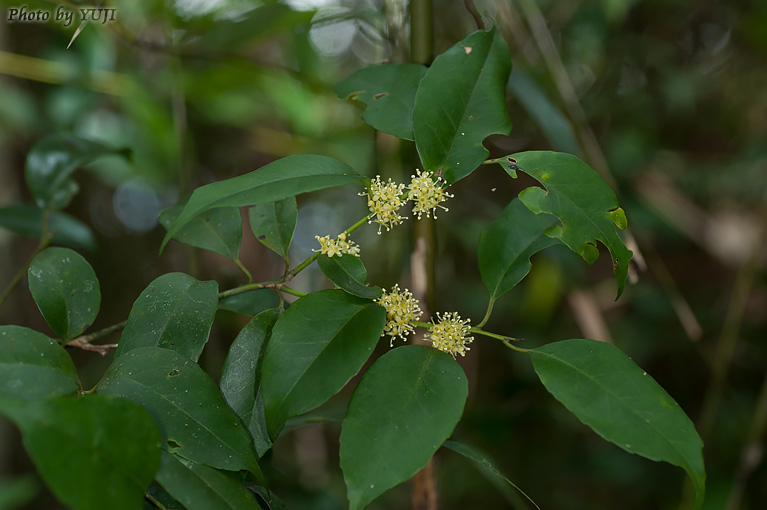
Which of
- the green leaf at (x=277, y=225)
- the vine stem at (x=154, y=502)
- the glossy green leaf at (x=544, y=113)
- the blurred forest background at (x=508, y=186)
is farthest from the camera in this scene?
the blurred forest background at (x=508, y=186)

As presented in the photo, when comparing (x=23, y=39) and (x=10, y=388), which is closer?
(x=10, y=388)

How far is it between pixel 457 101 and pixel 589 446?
1.57 m

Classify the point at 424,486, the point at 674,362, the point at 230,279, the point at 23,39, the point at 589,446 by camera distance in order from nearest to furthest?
the point at 424,486
the point at 230,279
the point at 23,39
the point at 589,446
the point at 674,362

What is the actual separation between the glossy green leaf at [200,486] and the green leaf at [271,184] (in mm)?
145

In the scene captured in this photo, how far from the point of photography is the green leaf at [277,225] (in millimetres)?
500

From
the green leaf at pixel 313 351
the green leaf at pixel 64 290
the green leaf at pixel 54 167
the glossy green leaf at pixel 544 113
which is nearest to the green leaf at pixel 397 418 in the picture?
the green leaf at pixel 313 351

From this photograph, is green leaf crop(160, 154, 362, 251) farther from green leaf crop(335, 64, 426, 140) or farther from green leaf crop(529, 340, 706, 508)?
green leaf crop(529, 340, 706, 508)

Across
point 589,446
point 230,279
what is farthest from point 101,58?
point 589,446

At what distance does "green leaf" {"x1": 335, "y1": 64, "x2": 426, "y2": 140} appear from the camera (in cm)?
49

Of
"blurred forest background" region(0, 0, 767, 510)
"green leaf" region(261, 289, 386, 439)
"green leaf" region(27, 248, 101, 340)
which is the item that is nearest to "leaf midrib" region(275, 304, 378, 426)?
"green leaf" region(261, 289, 386, 439)

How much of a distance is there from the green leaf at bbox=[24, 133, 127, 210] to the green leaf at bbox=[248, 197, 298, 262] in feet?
1.15

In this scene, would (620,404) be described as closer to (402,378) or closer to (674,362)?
(402,378)

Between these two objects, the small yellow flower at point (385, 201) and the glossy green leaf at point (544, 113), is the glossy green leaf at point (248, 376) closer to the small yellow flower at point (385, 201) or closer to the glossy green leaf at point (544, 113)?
the small yellow flower at point (385, 201)

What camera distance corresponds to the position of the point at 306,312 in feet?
1.33
